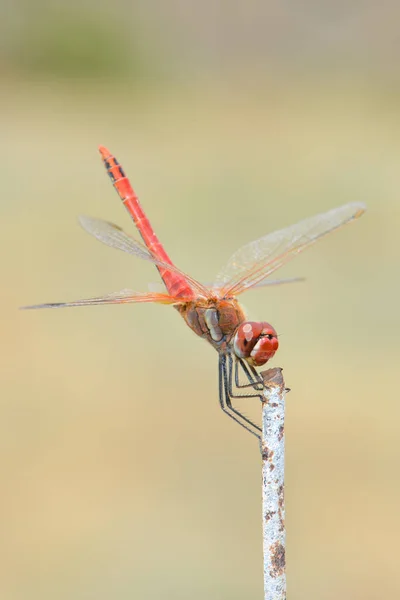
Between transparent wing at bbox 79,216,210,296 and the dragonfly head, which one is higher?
transparent wing at bbox 79,216,210,296

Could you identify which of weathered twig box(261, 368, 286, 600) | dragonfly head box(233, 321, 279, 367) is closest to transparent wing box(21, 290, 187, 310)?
dragonfly head box(233, 321, 279, 367)

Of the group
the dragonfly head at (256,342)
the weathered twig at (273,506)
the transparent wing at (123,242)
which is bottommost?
the weathered twig at (273,506)

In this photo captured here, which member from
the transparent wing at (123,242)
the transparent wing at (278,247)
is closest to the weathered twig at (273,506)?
the transparent wing at (123,242)

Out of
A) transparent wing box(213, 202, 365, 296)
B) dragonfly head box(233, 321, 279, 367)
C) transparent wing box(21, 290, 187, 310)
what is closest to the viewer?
dragonfly head box(233, 321, 279, 367)

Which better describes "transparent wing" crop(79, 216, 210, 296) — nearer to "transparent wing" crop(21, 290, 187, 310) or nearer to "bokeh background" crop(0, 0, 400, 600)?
"transparent wing" crop(21, 290, 187, 310)

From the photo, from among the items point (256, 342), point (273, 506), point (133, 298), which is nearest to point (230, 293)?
point (133, 298)

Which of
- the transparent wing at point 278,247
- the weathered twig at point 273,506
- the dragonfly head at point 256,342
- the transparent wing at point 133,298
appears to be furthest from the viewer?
the transparent wing at point 278,247

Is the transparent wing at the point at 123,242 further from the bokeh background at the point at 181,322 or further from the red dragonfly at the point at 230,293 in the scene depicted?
the bokeh background at the point at 181,322

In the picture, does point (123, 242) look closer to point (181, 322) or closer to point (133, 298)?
point (133, 298)
